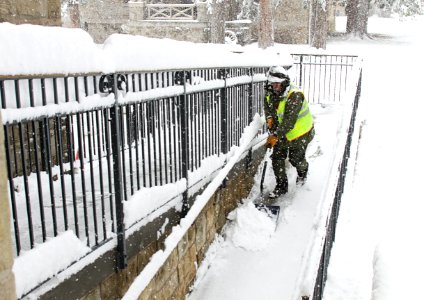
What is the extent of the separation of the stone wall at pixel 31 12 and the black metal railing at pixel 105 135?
1.18 m

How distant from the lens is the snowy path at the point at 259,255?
4898 millimetres

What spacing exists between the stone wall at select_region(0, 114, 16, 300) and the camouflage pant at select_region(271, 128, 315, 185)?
5.60 m

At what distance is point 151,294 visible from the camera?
3748 mm

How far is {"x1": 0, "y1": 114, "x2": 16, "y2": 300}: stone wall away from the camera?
1.37m

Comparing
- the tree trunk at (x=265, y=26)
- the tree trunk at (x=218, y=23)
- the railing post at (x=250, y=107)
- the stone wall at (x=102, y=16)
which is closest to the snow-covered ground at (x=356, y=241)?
the railing post at (x=250, y=107)

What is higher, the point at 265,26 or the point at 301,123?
the point at 265,26

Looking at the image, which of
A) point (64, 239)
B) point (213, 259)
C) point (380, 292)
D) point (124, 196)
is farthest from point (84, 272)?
point (213, 259)

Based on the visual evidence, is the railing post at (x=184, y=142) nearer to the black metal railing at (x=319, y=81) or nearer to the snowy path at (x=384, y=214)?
the snowy path at (x=384, y=214)

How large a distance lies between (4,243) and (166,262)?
285 centimetres

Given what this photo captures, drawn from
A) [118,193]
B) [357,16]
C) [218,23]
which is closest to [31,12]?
[118,193]

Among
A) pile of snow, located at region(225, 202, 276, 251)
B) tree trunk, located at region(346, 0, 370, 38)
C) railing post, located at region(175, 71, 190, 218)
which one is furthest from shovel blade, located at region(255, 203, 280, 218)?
tree trunk, located at region(346, 0, 370, 38)

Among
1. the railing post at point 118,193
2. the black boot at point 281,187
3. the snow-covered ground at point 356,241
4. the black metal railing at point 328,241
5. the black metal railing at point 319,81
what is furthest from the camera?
the black metal railing at point 319,81

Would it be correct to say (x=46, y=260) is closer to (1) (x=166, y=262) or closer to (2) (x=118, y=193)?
(2) (x=118, y=193)

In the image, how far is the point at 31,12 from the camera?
506 centimetres
